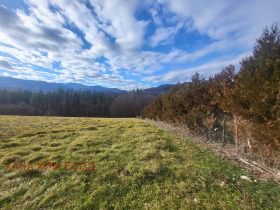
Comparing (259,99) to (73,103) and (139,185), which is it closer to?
(139,185)

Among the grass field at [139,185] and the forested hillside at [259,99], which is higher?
the forested hillside at [259,99]

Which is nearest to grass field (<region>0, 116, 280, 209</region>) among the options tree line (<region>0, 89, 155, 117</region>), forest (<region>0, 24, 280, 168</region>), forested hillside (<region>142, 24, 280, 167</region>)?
forested hillside (<region>142, 24, 280, 167</region>)

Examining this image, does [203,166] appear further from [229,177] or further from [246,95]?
[246,95]

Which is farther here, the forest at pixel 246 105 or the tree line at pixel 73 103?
the tree line at pixel 73 103

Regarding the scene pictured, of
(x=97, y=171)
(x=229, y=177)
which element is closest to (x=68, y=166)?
(x=97, y=171)

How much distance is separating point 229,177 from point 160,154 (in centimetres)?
202

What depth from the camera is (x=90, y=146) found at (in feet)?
19.9

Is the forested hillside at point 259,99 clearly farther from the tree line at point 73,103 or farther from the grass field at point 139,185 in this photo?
the tree line at point 73,103

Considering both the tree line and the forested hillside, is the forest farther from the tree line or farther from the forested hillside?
the tree line

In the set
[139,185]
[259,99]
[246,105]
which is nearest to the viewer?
[139,185]

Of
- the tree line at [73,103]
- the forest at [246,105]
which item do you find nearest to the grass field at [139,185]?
the forest at [246,105]

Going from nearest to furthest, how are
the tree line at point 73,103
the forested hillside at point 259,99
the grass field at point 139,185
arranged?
the grass field at point 139,185 → the forested hillside at point 259,99 → the tree line at point 73,103

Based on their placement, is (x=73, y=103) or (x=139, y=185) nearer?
(x=139, y=185)

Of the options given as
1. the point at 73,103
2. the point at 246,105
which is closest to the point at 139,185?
the point at 246,105
